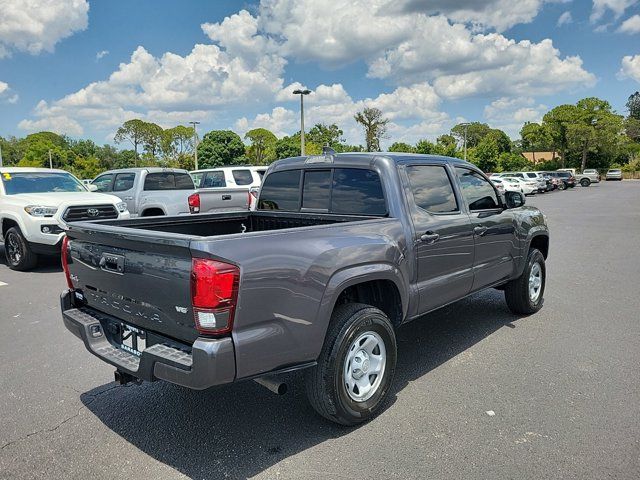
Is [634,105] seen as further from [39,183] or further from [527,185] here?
[39,183]

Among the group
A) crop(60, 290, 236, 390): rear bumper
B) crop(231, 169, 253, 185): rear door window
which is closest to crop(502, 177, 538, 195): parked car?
crop(231, 169, 253, 185): rear door window

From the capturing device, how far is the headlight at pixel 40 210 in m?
8.73

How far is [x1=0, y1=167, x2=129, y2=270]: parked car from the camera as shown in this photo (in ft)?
28.5

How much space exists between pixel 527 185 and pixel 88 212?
3412 centimetres

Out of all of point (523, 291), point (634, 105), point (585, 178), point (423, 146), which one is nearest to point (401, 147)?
point (423, 146)

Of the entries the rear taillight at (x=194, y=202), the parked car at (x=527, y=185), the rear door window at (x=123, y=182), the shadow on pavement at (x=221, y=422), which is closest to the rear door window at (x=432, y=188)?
the shadow on pavement at (x=221, y=422)

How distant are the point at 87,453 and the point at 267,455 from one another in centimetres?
115

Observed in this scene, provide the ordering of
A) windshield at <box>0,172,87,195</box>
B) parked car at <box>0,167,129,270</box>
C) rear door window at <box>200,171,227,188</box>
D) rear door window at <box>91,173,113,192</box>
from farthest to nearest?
1. rear door window at <box>200,171,227,188</box>
2. rear door window at <box>91,173,113,192</box>
3. windshield at <box>0,172,87,195</box>
4. parked car at <box>0,167,129,270</box>

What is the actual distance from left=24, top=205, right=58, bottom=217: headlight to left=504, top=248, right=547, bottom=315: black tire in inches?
308

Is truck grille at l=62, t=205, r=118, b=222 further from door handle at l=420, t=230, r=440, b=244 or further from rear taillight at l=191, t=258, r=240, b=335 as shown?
rear taillight at l=191, t=258, r=240, b=335

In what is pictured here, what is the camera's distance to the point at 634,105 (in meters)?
128

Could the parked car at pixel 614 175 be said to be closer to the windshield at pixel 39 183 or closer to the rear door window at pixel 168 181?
the rear door window at pixel 168 181

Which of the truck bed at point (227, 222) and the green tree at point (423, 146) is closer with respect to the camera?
the truck bed at point (227, 222)

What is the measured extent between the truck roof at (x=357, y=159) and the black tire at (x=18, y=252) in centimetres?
640
